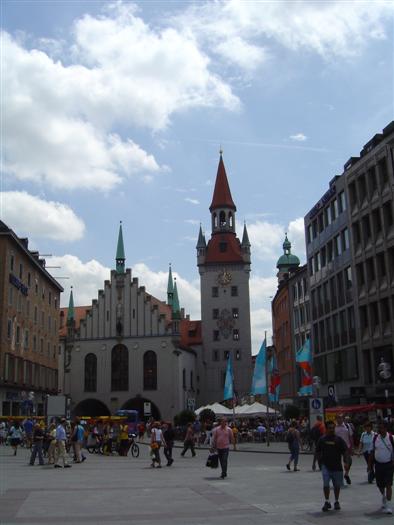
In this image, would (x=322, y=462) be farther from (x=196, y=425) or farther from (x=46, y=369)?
(x=46, y=369)

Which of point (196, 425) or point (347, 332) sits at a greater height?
point (347, 332)

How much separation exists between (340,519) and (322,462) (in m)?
1.62

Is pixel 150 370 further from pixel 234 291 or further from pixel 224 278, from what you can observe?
pixel 224 278

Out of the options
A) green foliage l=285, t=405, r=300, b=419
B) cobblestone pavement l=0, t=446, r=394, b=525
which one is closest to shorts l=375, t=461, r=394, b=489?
cobblestone pavement l=0, t=446, r=394, b=525

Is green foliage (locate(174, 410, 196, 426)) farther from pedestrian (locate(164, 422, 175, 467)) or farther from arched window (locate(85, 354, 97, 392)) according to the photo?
pedestrian (locate(164, 422, 175, 467))

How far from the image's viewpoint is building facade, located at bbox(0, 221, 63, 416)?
47.4 meters

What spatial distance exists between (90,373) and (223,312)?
2020 cm

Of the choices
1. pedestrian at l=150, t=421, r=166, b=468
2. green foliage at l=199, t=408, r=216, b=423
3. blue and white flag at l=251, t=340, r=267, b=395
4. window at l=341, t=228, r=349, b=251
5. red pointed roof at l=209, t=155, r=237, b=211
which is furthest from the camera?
red pointed roof at l=209, t=155, r=237, b=211

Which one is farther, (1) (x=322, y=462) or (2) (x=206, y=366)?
(2) (x=206, y=366)

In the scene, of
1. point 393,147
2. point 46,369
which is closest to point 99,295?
point 46,369

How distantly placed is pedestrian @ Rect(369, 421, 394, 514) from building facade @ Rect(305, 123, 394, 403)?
24.0 m

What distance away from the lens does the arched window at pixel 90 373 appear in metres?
82.0

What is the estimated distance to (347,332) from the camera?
44.7m

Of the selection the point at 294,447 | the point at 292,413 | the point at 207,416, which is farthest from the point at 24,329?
the point at 294,447
